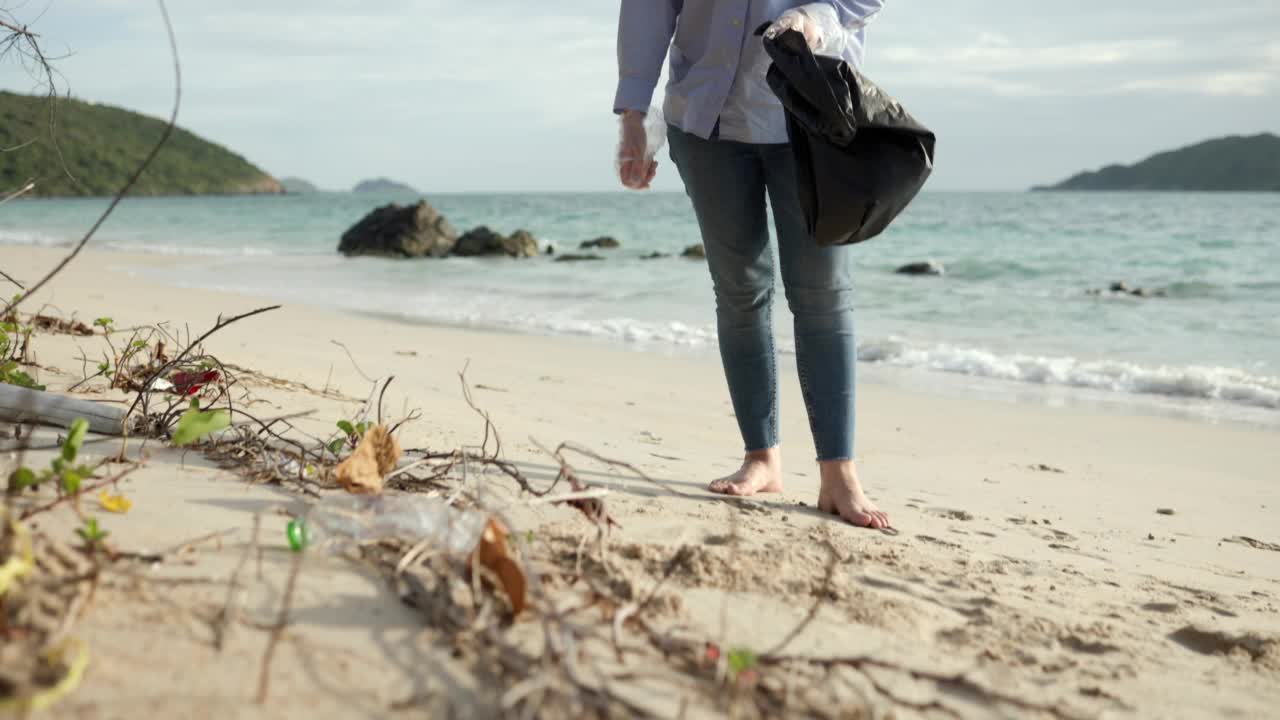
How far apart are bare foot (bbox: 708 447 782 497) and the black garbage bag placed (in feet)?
2.61

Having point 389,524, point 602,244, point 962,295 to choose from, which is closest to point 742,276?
point 389,524

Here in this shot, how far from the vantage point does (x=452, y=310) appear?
8969 millimetres

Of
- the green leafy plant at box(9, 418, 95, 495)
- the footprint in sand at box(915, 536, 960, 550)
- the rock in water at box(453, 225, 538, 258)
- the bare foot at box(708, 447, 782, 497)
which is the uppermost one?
the rock in water at box(453, 225, 538, 258)

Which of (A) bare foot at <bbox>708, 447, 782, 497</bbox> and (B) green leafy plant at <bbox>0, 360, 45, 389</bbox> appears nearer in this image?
(B) green leafy plant at <bbox>0, 360, 45, 389</bbox>

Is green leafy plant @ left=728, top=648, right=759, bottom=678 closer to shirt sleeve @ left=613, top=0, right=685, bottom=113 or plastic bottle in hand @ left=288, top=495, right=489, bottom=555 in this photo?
plastic bottle in hand @ left=288, top=495, right=489, bottom=555

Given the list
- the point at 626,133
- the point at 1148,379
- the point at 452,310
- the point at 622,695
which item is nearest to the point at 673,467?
the point at 626,133

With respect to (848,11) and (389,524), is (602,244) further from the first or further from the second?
(389,524)

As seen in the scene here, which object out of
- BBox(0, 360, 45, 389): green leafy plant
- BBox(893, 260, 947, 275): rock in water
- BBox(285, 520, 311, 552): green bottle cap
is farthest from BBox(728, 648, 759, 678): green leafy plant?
BBox(893, 260, 947, 275): rock in water

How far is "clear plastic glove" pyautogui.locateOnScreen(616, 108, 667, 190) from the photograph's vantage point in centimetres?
267

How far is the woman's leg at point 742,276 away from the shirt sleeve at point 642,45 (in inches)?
5.9

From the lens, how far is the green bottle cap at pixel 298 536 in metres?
1.48

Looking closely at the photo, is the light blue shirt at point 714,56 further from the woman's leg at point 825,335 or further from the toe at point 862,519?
the toe at point 862,519

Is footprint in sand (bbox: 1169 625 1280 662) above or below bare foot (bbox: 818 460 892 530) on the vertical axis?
below

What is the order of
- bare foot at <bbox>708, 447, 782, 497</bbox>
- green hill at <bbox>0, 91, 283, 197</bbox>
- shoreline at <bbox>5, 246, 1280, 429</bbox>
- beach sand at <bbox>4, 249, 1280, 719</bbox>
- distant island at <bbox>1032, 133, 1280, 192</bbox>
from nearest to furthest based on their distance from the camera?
beach sand at <bbox>4, 249, 1280, 719</bbox> < bare foot at <bbox>708, 447, 782, 497</bbox> < shoreline at <bbox>5, 246, 1280, 429</bbox> < green hill at <bbox>0, 91, 283, 197</bbox> < distant island at <bbox>1032, 133, 1280, 192</bbox>
